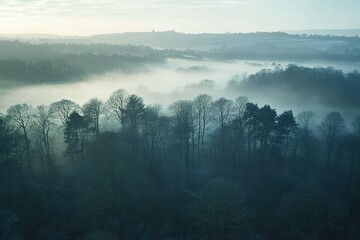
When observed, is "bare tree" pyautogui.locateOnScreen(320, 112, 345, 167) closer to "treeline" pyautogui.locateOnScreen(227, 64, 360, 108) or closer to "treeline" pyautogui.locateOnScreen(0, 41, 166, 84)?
"treeline" pyautogui.locateOnScreen(227, 64, 360, 108)

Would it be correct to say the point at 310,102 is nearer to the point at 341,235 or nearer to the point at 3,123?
the point at 341,235

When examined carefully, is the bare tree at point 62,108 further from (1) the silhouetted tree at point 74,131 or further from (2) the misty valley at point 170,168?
(1) the silhouetted tree at point 74,131

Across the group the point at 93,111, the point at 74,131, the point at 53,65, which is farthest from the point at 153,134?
the point at 53,65

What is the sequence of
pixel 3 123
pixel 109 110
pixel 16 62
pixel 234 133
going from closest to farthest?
1. pixel 3 123
2. pixel 234 133
3. pixel 109 110
4. pixel 16 62

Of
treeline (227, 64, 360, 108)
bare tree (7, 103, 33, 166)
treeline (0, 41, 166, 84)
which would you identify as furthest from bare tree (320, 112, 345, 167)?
treeline (0, 41, 166, 84)

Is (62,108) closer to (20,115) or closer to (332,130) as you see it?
(20,115)

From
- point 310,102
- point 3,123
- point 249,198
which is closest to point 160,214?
point 249,198
